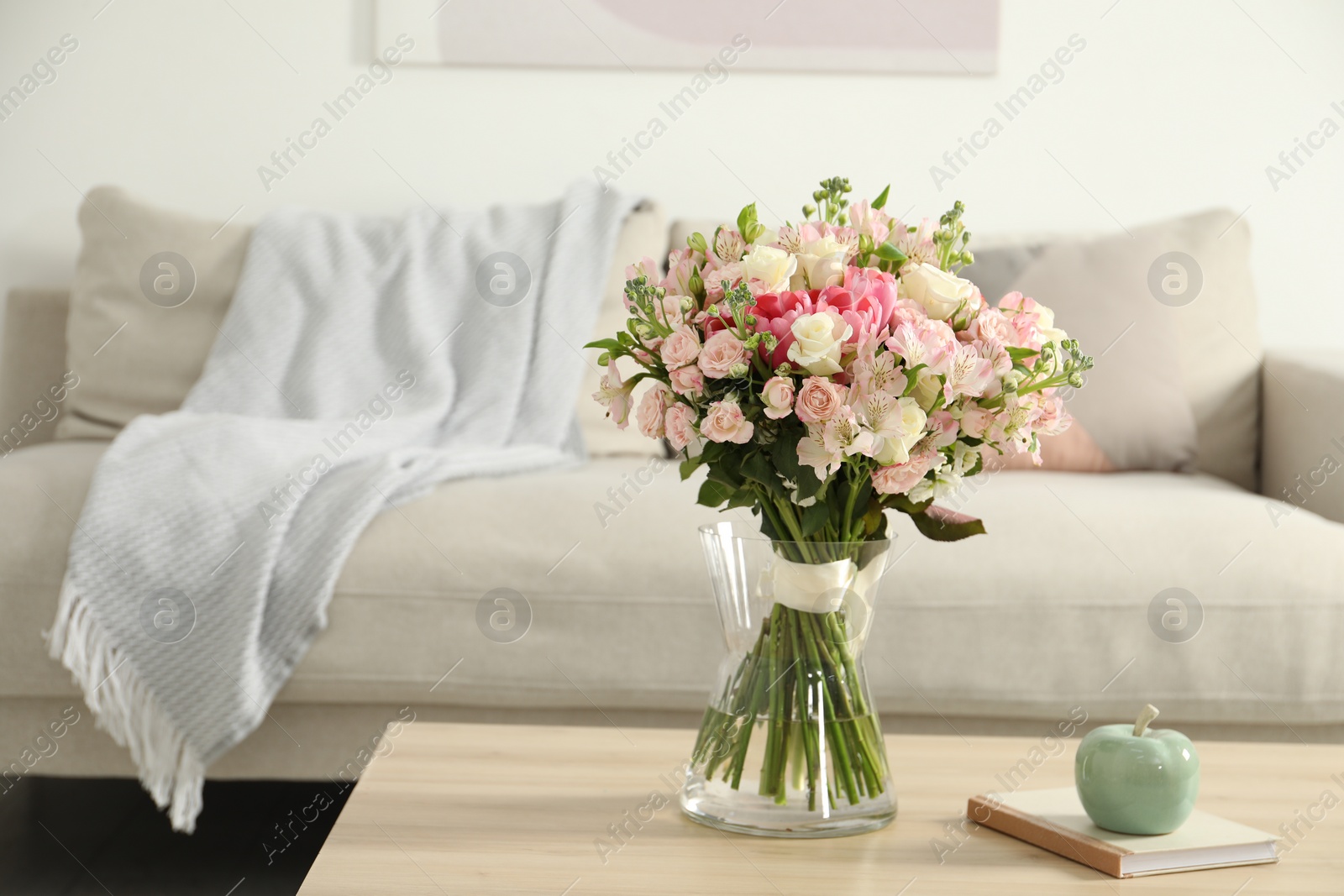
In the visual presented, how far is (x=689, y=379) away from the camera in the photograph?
715 millimetres

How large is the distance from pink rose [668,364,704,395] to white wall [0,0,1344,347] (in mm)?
1682

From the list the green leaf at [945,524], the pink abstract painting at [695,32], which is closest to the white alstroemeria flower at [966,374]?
the green leaf at [945,524]

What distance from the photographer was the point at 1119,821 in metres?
0.74

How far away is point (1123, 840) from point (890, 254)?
0.41 meters

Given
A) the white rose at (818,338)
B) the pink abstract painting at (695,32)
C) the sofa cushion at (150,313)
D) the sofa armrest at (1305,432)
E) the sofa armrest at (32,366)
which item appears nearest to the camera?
the white rose at (818,338)

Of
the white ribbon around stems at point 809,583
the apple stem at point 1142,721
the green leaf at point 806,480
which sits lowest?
the apple stem at point 1142,721

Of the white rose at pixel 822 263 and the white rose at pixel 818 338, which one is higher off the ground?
the white rose at pixel 822 263

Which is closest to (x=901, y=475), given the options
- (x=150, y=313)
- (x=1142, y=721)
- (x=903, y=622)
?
(x=1142, y=721)

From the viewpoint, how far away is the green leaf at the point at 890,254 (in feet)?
2.41

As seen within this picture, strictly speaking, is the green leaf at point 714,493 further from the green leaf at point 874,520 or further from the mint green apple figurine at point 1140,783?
the mint green apple figurine at point 1140,783

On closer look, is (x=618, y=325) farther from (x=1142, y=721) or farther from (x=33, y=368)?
(x=1142, y=721)

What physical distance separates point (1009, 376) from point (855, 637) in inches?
8.0

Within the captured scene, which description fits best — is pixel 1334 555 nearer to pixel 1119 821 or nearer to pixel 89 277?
pixel 1119 821

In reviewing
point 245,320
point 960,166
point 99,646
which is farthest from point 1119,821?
point 960,166
